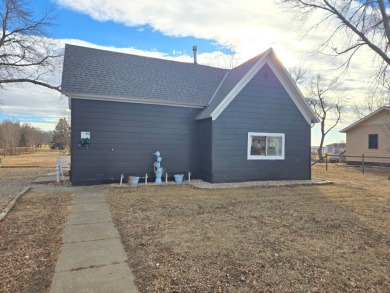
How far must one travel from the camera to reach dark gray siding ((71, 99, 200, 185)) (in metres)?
10.5

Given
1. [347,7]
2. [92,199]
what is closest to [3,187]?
[92,199]

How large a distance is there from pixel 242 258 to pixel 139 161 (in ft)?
27.0

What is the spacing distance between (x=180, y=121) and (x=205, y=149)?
5.57 feet

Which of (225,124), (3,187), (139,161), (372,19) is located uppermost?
(372,19)

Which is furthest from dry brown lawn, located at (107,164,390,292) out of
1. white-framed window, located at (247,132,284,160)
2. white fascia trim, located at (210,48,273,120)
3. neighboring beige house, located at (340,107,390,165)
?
neighboring beige house, located at (340,107,390,165)

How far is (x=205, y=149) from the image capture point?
1184 cm

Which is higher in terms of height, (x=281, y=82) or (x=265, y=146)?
(x=281, y=82)

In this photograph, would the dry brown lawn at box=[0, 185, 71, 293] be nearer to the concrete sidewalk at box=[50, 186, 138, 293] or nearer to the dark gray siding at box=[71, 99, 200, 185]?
the concrete sidewalk at box=[50, 186, 138, 293]

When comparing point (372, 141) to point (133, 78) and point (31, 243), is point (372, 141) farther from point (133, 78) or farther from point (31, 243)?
point (31, 243)

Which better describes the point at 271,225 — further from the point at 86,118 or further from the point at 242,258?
the point at 86,118

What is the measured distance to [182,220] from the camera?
19.1 feet

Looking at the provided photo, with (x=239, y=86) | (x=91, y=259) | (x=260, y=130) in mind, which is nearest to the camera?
(x=91, y=259)

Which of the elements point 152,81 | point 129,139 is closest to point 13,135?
point 152,81

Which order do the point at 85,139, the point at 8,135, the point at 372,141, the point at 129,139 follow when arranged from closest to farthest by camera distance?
1. the point at 85,139
2. the point at 129,139
3. the point at 372,141
4. the point at 8,135
